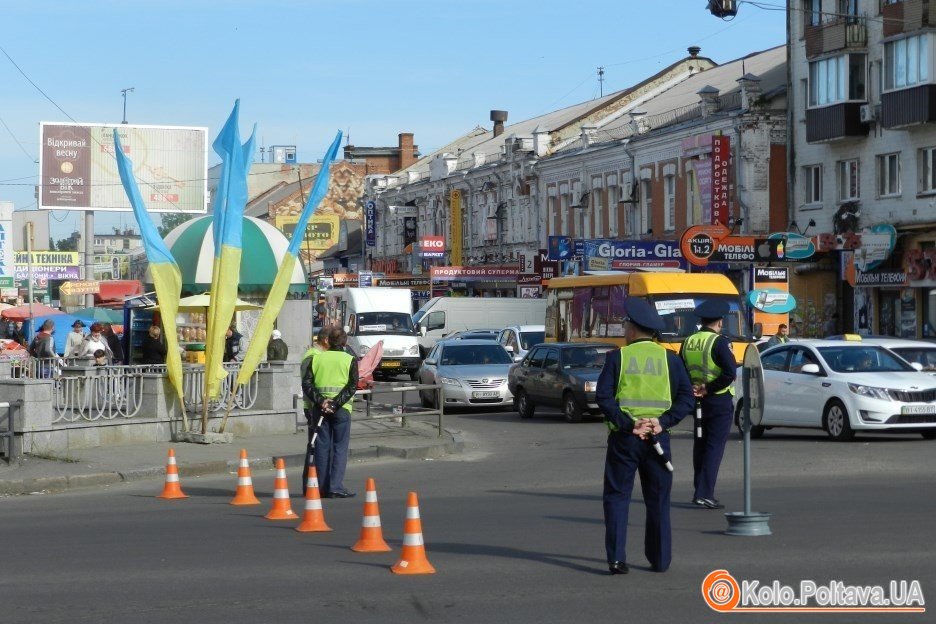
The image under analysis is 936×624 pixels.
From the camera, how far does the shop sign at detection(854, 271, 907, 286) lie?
3969 centimetres

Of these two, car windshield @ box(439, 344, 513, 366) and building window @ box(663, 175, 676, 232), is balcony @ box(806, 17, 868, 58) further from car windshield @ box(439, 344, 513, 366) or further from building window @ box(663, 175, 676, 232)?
car windshield @ box(439, 344, 513, 366)

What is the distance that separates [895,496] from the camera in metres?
13.8

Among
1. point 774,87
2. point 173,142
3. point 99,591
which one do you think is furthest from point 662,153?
point 99,591

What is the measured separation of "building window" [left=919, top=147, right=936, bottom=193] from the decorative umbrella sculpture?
63.5ft

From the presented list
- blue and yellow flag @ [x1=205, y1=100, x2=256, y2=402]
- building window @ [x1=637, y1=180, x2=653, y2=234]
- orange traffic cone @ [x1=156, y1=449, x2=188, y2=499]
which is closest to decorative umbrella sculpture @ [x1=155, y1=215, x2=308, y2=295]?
blue and yellow flag @ [x1=205, y1=100, x2=256, y2=402]

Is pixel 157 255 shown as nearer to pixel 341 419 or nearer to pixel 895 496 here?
pixel 341 419

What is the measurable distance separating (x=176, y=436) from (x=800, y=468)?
9.06 metres

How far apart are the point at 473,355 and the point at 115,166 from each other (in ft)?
61.9

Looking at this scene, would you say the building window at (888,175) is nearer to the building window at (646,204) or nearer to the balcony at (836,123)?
the balcony at (836,123)

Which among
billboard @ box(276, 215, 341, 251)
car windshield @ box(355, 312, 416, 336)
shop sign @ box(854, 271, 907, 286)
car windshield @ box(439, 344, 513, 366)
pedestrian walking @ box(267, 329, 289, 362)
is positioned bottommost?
car windshield @ box(439, 344, 513, 366)

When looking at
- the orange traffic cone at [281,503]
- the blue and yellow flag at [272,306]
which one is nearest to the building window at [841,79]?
the blue and yellow flag at [272,306]

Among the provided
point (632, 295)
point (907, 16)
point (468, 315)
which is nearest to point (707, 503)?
point (632, 295)

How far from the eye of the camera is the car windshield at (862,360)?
2069cm

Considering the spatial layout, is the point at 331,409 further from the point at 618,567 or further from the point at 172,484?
the point at 618,567
